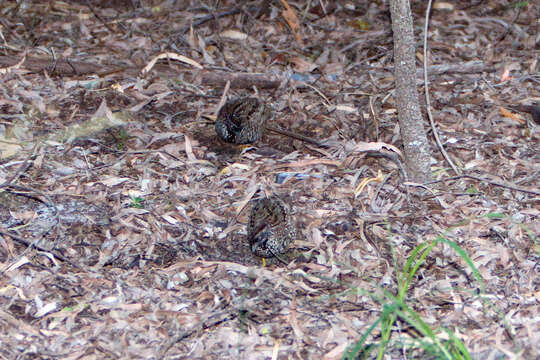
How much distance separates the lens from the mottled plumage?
17.7 ft

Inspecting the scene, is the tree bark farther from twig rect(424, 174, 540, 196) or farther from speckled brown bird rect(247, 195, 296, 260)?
speckled brown bird rect(247, 195, 296, 260)

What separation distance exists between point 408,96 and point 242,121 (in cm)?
140

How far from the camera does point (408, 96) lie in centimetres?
474

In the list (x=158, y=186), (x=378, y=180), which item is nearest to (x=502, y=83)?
(x=378, y=180)

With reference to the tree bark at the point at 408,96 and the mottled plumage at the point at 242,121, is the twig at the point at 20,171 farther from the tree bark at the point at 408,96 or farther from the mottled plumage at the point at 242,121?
the tree bark at the point at 408,96

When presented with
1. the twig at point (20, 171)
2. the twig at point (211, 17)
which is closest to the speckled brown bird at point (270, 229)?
the twig at point (20, 171)

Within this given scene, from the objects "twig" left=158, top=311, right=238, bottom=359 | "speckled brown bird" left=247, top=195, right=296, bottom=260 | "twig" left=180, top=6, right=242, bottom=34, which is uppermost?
"twig" left=180, top=6, right=242, bottom=34

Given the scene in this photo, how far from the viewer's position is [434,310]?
152 inches

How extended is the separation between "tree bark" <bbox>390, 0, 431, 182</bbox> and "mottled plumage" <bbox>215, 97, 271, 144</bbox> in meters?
1.30

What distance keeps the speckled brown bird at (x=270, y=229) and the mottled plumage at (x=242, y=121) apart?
1095 millimetres

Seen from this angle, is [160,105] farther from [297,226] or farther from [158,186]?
[297,226]

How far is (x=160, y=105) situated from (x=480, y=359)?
12.6 feet

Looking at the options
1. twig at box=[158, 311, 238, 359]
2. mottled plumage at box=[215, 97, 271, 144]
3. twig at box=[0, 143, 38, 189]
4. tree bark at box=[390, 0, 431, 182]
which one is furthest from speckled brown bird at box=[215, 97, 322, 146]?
twig at box=[158, 311, 238, 359]

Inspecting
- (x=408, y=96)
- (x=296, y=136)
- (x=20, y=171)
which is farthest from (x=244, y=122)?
(x=20, y=171)
